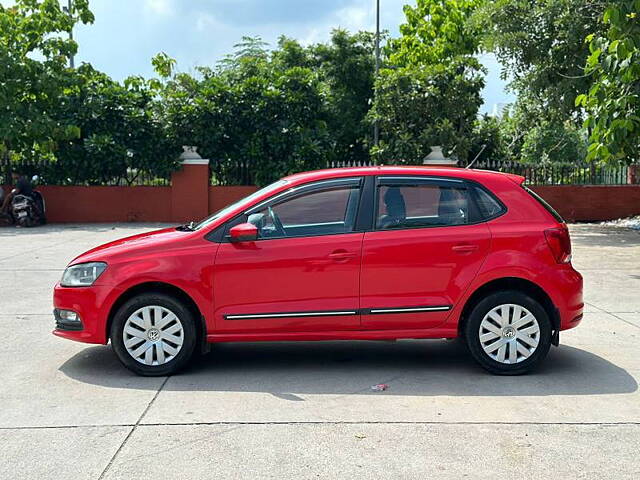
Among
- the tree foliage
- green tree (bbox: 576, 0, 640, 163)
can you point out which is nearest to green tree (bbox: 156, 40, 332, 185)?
the tree foliage

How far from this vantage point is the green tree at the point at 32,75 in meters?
21.5

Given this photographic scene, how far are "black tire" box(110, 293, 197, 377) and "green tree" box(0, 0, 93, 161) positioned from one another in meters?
16.8

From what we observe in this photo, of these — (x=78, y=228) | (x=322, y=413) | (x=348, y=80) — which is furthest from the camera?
(x=348, y=80)

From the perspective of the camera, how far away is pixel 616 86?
38.6ft

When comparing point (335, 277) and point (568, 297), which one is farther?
point (568, 297)

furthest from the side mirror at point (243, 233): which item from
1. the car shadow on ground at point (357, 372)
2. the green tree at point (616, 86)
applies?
the green tree at point (616, 86)

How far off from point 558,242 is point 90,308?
389cm

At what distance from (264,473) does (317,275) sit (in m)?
2.15

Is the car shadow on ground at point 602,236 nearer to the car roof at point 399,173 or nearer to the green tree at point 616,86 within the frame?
the green tree at point 616,86

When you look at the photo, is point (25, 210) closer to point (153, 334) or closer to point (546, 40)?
point (546, 40)

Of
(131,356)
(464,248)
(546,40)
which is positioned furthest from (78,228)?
(464,248)

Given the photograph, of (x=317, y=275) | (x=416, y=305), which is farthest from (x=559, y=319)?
(x=317, y=275)

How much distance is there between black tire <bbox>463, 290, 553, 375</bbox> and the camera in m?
6.05

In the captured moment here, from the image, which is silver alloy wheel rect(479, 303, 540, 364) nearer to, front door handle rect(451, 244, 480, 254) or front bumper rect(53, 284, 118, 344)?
front door handle rect(451, 244, 480, 254)
